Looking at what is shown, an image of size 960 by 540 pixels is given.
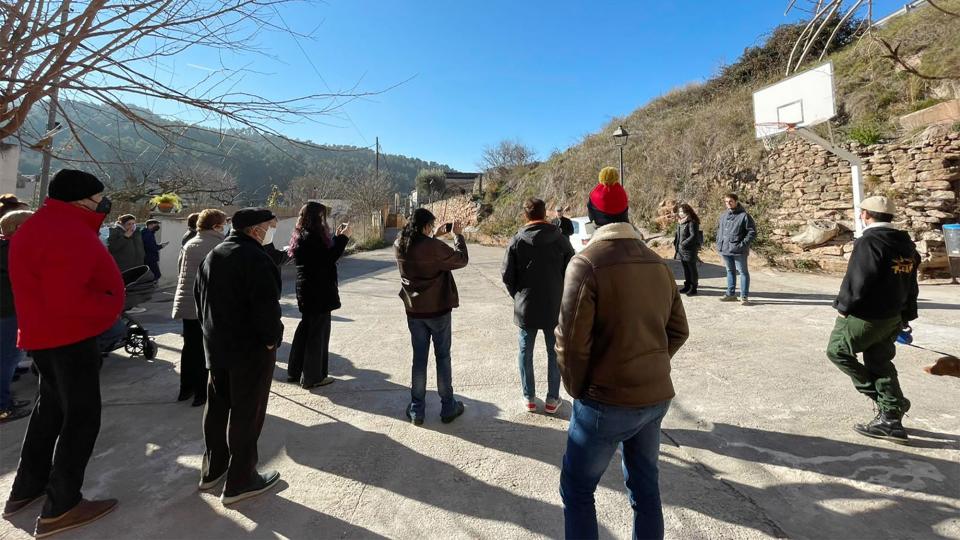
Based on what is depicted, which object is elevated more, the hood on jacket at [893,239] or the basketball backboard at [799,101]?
the basketball backboard at [799,101]

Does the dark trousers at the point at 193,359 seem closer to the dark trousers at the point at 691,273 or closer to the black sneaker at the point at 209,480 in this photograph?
the black sneaker at the point at 209,480

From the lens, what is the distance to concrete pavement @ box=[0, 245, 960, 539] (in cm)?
214

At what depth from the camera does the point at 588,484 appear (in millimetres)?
1724

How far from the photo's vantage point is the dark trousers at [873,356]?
2.84 metres

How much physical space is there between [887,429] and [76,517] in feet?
15.5

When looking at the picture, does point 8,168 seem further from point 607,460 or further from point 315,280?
point 607,460

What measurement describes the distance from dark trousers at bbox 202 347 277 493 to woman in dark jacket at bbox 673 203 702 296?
7.15m

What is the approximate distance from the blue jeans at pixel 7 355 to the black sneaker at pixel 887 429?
20.3 feet

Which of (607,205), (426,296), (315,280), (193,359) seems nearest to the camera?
(607,205)

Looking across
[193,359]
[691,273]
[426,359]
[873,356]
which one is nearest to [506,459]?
[426,359]

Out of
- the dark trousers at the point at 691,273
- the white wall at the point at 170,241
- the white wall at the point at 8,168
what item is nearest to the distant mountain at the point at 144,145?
the dark trousers at the point at 691,273

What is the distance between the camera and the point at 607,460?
1725 mm

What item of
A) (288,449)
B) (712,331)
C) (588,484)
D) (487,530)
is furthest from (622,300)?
(712,331)

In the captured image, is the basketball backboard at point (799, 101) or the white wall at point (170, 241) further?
the white wall at point (170, 241)
